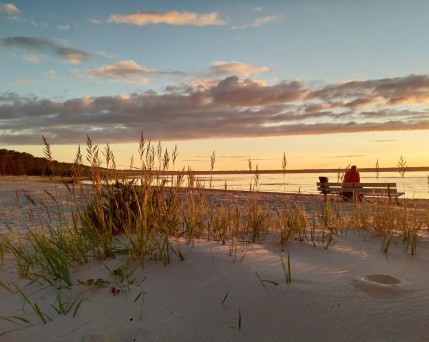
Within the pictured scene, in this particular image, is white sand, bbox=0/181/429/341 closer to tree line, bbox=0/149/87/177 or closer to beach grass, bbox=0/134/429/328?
beach grass, bbox=0/134/429/328

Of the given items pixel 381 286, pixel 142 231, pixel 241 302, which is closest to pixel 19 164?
pixel 142 231

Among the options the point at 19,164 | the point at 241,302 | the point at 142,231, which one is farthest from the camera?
the point at 19,164

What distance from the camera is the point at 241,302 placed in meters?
2.70

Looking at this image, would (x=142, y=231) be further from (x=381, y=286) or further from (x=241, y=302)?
(x=381, y=286)

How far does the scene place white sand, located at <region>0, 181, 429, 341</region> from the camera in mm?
2395

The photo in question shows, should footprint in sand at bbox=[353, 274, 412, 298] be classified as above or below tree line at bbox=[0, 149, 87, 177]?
below

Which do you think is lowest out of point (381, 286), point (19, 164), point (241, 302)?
point (241, 302)

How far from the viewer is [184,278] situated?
3088 mm

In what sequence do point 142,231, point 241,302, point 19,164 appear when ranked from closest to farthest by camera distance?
point 241,302, point 142,231, point 19,164

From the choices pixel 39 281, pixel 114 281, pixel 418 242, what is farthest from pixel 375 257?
pixel 39 281

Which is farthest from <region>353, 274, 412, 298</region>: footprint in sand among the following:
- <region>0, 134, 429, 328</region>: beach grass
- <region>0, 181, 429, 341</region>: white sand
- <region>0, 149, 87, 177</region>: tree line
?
<region>0, 149, 87, 177</region>: tree line

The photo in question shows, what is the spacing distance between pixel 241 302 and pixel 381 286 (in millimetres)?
997

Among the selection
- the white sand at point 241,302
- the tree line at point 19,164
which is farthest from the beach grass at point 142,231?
the tree line at point 19,164

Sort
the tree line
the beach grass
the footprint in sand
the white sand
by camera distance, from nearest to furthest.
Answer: the white sand → the footprint in sand → the beach grass → the tree line
